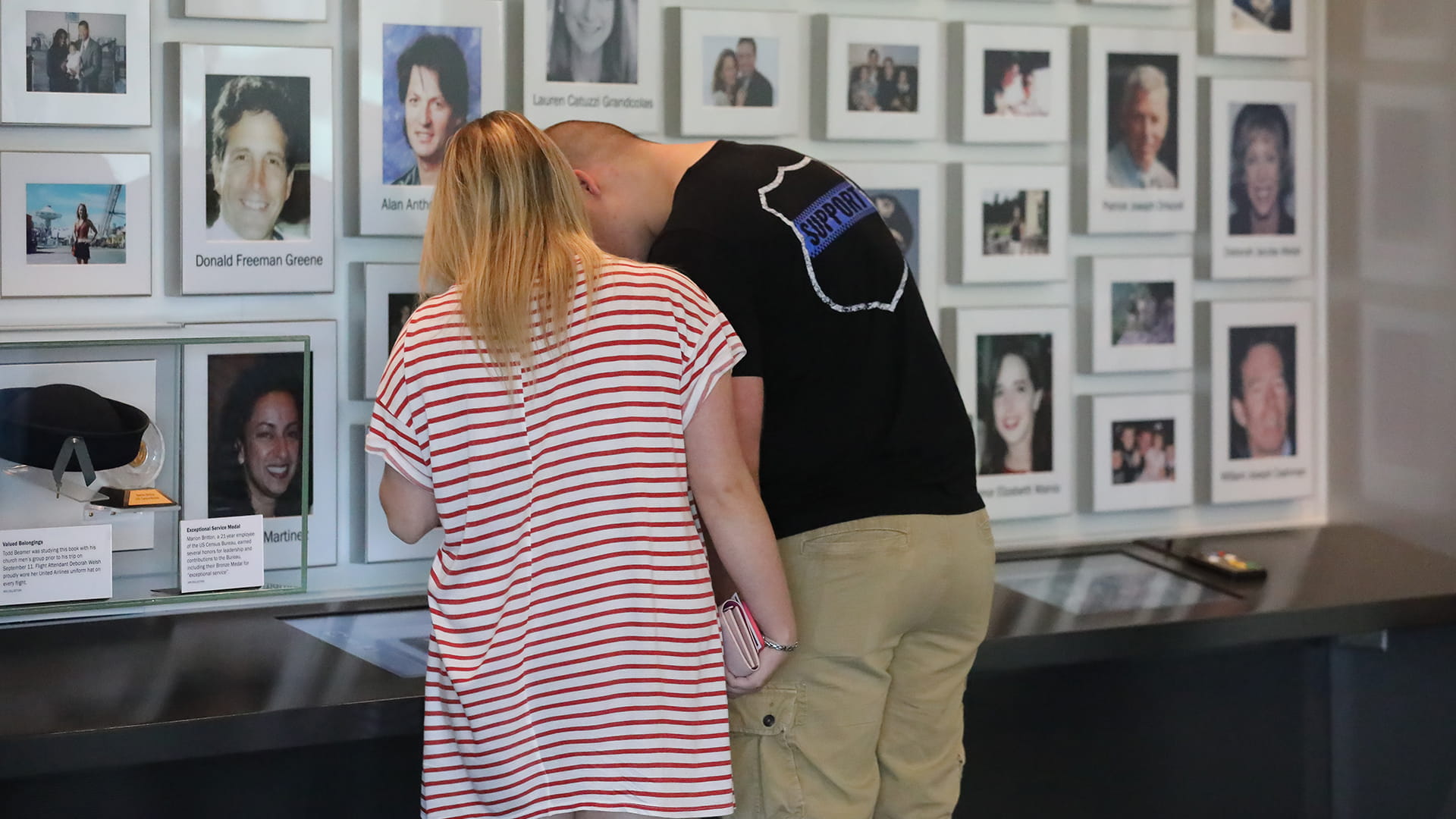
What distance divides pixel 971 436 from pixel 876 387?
0.20 m

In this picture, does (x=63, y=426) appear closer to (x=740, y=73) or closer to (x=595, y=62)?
(x=595, y=62)

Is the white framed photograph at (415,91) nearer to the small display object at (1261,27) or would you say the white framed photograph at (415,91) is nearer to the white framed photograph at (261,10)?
the white framed photograph at (261,10)

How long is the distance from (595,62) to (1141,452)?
5.12 ft

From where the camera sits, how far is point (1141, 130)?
3193 millimetres

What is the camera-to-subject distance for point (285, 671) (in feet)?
7.29

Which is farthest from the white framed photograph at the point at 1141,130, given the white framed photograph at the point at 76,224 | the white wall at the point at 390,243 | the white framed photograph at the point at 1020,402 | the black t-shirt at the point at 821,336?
the white framed photograph at the point at 76,224

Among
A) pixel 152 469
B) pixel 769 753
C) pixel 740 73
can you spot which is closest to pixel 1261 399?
pixel 740 73

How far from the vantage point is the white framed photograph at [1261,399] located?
331 centimetres

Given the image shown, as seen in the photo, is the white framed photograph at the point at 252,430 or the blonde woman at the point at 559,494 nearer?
the blonde woman at the point at 559,494

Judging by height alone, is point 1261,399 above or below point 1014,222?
below

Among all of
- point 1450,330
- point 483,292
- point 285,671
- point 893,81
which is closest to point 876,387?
point 483,292

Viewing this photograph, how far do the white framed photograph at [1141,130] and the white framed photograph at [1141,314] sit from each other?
88mm

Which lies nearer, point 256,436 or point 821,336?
point 821,336

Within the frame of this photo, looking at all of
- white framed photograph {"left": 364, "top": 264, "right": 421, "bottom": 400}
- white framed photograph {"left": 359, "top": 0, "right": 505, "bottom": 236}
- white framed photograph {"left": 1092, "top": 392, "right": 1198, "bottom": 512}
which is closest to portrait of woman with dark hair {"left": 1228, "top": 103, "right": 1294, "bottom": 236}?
white framed photograph {"left": 1092, "top": 392, "right": 1198, "bottom": 512}
